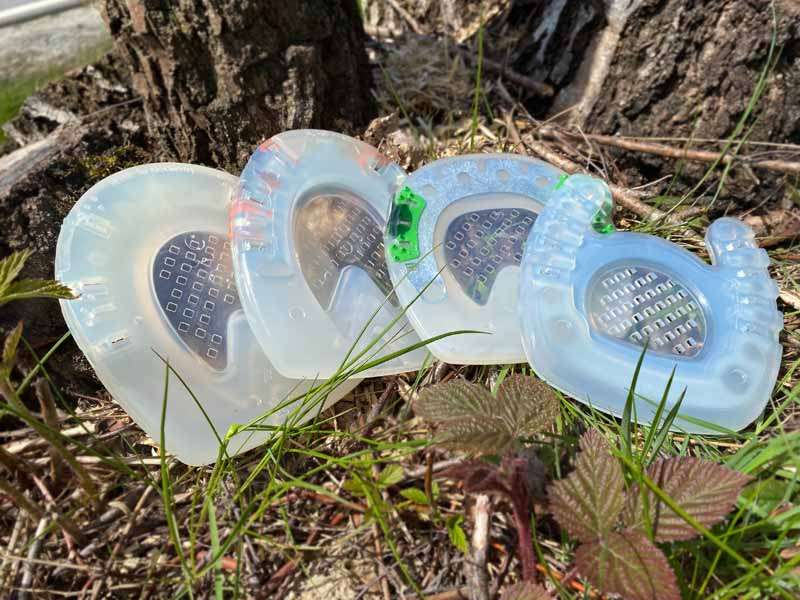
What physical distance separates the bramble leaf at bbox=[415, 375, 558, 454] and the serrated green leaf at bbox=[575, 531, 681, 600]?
20 cm

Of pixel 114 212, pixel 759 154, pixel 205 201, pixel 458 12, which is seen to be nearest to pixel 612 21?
pixel 759 154

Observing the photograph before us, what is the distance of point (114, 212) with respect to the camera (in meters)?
1.45

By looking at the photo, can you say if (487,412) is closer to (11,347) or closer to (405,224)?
(405,224)

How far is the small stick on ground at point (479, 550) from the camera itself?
3.56 ft

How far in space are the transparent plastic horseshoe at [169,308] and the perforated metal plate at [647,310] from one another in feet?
1.87

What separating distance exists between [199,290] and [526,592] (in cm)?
92

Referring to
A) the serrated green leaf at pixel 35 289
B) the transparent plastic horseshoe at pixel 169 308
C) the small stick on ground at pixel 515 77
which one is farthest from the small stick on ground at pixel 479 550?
the small stick on ground at pixel 515 77

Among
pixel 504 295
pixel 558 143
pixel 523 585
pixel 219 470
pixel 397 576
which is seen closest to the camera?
pixel 523 585

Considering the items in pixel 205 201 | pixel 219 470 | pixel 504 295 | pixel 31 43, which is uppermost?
pixel 31 43

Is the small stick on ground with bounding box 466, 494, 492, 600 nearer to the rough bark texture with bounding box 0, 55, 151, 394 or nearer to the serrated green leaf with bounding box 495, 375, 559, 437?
the serrated green leaf with bounding box 495, 375, 559, 437

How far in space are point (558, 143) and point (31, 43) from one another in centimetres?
193

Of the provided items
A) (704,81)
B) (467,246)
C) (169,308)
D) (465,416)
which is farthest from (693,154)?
(169,308)

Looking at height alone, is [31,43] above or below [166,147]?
above

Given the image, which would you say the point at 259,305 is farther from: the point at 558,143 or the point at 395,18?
the point at 395,18
